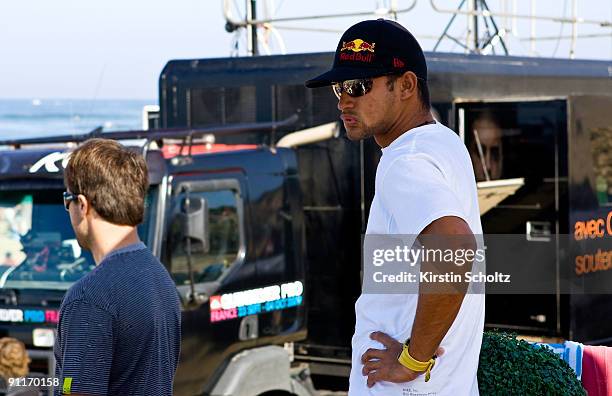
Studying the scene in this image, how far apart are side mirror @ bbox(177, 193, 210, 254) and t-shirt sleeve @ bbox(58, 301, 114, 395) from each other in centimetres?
284

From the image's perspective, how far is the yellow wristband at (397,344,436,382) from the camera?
2773mm

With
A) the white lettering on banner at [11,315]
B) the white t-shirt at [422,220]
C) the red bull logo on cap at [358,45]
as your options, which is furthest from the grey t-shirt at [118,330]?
the white lettering on banner at [11,315]

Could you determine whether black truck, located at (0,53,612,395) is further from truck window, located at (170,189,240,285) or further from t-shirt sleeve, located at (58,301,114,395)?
t-shirt sleeve, located at (58,301,114,395)

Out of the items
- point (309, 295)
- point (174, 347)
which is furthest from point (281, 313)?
point (174, 347)

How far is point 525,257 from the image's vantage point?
8.01 m

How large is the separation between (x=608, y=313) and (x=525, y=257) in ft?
2.31

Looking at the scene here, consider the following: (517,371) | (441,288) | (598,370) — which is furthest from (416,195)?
(598,370)

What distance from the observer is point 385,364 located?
283cm

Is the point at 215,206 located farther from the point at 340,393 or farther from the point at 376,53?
the point at 376,53

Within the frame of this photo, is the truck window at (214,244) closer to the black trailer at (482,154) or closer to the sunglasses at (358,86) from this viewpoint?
the black trailer at (482,154)

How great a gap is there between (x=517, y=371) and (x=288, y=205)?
11.6ft

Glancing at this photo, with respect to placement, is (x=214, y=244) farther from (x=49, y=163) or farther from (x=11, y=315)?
(x=11, y=315)

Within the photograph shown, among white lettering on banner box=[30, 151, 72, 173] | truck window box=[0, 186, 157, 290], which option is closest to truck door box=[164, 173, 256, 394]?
truck window box=[0, 186, 157, 290]

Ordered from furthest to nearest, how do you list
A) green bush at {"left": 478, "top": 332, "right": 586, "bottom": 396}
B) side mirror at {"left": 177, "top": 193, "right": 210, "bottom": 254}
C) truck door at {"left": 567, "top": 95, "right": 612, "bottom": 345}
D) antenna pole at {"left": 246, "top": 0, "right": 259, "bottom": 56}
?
1. antenna pole at {"left": 246, "top": 0, "right": 259, "bottom": 56}
2. truck door at {"left": 567, "top": 95, "right": 612, "bottom": 345}
3. side mirror at {"left": 177, "top": 193, "right": 210, "bottom": 254}
4. green bush at {"left": 478, "top": 332, "right": 586, "bottom": 396}
